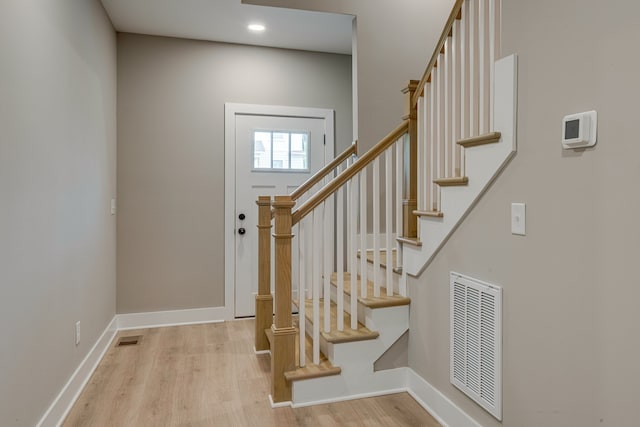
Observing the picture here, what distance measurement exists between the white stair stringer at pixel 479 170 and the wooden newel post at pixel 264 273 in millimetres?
1171

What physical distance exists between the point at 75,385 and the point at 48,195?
1.20m

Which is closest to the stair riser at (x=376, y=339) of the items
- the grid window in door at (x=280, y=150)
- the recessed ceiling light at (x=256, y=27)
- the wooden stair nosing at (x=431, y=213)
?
the wooden stair nosing at (x=431, y=213)

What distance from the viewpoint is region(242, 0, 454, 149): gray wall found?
10.8 ft

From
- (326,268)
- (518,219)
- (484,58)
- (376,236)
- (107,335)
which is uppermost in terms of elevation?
(484,58)

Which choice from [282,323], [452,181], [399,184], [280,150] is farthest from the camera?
[280,150]

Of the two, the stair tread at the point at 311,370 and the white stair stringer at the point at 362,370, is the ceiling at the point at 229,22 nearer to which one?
the white stair stringer at the point at 362,370

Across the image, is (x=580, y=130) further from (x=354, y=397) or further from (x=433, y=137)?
(x=354, y=397)

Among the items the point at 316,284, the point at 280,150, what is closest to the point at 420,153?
the point at 316,284

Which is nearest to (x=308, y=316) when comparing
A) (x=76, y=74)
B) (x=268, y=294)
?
(x=268, y=294)

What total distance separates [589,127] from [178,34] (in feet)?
11.7

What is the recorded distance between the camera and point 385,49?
3352mm

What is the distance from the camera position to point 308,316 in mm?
2734

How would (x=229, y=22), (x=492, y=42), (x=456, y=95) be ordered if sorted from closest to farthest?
1. (x=492, y=42)
2. (x=456, y=95)
3. (x=229, y=22)

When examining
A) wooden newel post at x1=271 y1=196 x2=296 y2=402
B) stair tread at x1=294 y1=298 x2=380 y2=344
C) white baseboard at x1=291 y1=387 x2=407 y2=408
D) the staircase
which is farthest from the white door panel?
white baseboard at x1=291 y1=387 x2=407 y2=408
